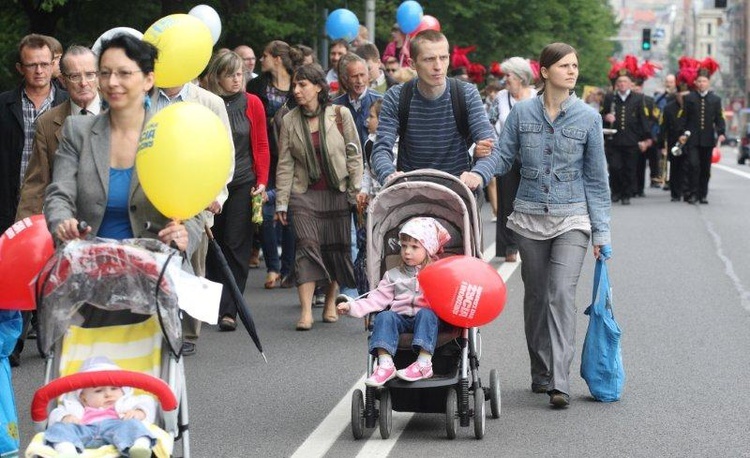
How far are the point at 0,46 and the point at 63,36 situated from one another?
1.53m

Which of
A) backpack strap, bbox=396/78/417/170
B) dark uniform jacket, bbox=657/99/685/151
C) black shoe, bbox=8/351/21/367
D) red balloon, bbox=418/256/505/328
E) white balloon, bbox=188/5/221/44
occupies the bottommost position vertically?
dark uniform jacket, bbox=657/99/685/151

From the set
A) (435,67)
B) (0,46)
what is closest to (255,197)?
(435,67)

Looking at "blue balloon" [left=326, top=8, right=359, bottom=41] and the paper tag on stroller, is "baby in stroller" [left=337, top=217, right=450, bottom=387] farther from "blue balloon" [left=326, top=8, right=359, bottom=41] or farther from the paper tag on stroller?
"blue balloon" [left=326, top=8, right=359, bottom=41]

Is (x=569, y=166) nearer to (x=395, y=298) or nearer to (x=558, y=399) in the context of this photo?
(x=558, y=399)

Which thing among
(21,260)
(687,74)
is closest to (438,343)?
(21,260)

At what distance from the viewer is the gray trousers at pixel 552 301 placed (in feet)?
30.2

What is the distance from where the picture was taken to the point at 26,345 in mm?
11883

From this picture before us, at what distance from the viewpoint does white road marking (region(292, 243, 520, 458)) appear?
26.2 feet

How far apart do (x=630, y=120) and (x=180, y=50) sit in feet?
59.7

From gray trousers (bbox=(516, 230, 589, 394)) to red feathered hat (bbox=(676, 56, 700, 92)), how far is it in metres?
18.2

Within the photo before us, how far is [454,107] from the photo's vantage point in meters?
9.54

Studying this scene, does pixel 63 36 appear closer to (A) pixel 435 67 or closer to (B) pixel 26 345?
(B) pixel 26 345

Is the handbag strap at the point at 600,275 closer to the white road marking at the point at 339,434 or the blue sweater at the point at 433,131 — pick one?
the blue sweater at the point at 433,131

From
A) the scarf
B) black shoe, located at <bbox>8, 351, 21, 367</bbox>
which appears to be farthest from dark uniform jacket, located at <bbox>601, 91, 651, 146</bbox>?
black shoe, located at <bbox>8, 351, 21, 367</bbox>
